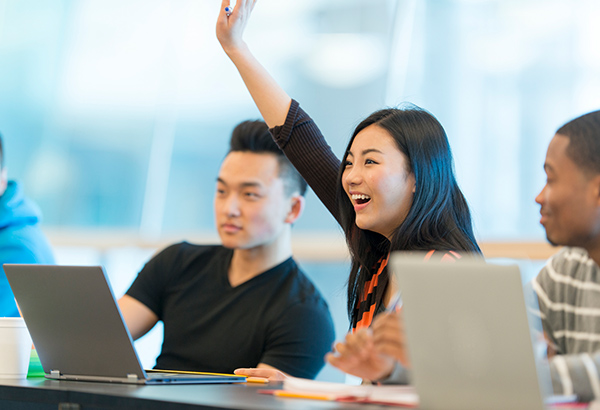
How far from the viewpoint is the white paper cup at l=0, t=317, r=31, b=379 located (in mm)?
1423

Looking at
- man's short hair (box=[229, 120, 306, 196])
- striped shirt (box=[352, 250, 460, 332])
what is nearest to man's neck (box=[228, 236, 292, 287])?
man's short hair (box=[229, 120, 306, 196])

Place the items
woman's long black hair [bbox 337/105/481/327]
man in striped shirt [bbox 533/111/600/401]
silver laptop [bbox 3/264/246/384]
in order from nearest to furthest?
man in striped shirt [bbox 533/111/600/401]
silver laptop [bbox 3/264/246/384]
woman's long black hair [bbox 337/105/481/327]

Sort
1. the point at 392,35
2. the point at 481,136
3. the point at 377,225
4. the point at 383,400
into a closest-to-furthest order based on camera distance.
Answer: the point at 383,400, the point at 377,225, the point at 481,136, the point at 392,35

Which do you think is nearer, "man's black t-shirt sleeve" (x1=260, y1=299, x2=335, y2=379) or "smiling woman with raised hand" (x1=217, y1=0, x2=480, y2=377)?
"smiling woman with raised hand" (x1=217, y1=0, x2=480, y2=377)

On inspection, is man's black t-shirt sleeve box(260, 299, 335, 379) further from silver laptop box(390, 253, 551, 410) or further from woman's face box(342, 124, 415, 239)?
silver laptop box(390, 253, 551, 410)

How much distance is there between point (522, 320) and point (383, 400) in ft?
0.82

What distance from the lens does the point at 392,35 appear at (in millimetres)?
3430

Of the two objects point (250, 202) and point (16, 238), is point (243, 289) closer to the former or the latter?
point (250, 202)

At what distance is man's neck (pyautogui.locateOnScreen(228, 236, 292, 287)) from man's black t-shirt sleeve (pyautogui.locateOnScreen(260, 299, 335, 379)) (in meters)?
0.20

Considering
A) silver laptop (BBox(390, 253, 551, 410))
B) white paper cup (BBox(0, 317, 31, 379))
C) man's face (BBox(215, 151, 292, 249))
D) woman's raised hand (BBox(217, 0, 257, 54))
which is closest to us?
silver laptop (BBox(390, 253, 551, 410))

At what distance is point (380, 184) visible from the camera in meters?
1.58

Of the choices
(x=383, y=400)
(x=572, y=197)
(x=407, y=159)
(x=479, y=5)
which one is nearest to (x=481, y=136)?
(x=479, y=5)

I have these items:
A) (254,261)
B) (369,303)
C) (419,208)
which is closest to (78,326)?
(369,303)

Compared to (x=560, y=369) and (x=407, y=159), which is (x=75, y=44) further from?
(x=560, y=369)
